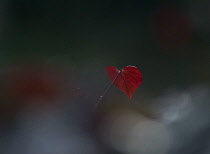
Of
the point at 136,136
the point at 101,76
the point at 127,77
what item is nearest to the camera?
the point at 127,77

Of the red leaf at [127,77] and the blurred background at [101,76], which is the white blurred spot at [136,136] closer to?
the blurred background at [101,76]

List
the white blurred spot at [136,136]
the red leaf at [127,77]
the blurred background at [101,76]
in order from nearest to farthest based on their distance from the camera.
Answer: the red leaf at [127,77] < the blurred background at [101,76] < the white blurred spot at [136,136]

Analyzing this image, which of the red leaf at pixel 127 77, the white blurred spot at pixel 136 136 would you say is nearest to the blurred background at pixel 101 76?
the white blurred spot at pixel 136 136

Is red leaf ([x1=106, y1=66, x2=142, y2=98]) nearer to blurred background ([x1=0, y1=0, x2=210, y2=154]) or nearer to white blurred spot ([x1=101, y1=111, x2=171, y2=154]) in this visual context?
blurred background ([x1=0, y1=0, x2=210, y2=154])

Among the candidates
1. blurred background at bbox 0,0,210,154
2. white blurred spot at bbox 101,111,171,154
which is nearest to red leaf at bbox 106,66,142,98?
blurred background at bbox 0,0,210,154

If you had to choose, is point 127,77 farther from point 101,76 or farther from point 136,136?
point 101,76

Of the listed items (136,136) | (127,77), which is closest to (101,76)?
(136,136)
